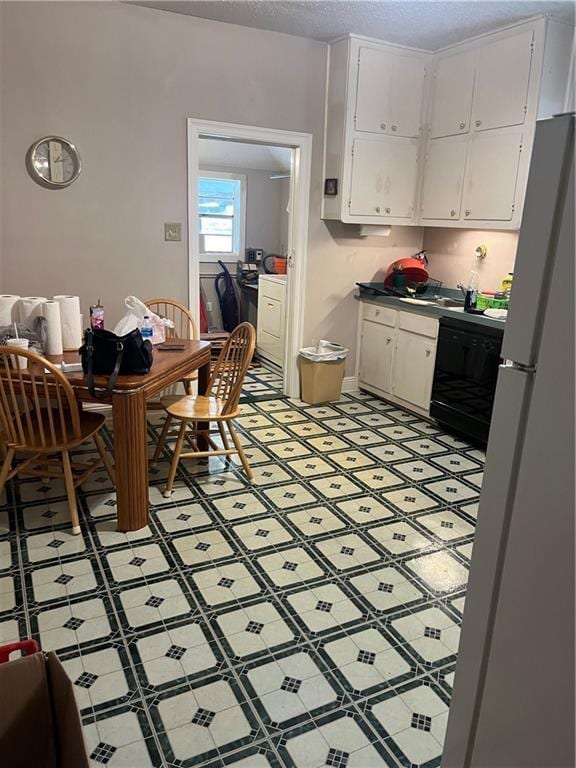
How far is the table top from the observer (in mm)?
2627

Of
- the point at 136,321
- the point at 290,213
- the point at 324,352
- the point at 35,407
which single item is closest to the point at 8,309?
the point at 136,321

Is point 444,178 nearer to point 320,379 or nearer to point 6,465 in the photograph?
point 320,379

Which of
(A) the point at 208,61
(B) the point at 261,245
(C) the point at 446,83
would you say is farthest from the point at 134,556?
(B) the point at 261,245

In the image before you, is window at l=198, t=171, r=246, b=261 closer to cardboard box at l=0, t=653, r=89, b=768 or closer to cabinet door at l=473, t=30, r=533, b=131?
cabinet door at l=473, t=30, r=533, b=131

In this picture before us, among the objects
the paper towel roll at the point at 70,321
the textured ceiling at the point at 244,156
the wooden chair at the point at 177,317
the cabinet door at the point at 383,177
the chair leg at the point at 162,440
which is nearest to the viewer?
the paper towel roll at the point at 70,321

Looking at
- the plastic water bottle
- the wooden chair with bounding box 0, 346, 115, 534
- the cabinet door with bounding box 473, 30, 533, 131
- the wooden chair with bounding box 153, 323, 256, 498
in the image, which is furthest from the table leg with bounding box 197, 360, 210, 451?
the cabinet door with bounding box 473, 30, 533, 131

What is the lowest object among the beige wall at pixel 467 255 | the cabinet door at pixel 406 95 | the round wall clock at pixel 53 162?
the beige wall at pixel 467 255

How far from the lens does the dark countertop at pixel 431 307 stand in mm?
3727

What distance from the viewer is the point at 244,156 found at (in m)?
6.68

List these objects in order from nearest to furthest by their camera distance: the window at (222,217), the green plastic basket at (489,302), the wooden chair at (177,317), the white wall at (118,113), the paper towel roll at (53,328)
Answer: the paper towel roll at (53,328)
the white wall at (118,113)
the wooden chair at (177,317)
the green plastic basket at (489,302)
the window at (222,217)

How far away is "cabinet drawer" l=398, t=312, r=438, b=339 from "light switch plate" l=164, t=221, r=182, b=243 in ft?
5.89

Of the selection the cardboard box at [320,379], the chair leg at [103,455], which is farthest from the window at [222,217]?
the chair leg at [103,455]

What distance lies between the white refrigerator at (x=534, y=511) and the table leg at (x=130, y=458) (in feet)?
5.98

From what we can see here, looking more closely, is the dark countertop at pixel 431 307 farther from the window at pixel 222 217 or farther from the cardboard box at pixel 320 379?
the window at pixel 222 217
